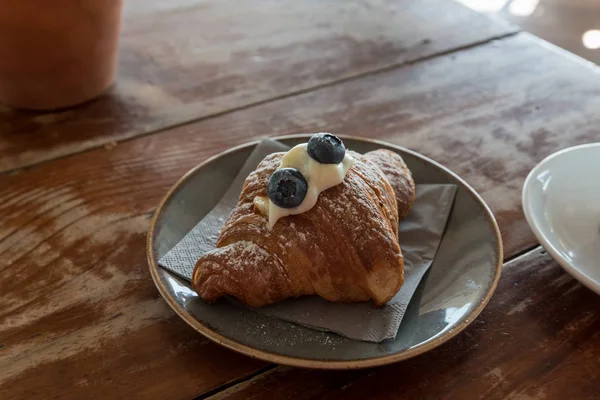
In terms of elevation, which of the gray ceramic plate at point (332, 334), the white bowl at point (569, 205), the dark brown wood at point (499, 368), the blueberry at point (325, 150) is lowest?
the dark brown wood at point (499, 368)

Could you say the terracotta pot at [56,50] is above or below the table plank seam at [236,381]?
above

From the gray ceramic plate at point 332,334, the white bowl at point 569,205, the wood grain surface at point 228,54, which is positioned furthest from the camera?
the wood grain surface at point 228,54

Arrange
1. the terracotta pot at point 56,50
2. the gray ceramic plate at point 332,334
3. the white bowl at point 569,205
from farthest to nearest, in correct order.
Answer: the terracotta pot at point 56,50, the white bowl at point 569,205, the gray ceramic plate at point 332,334

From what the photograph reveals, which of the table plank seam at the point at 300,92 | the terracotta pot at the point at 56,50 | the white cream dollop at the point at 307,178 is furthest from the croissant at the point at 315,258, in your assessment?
the terracotta pot at the point at 56,50

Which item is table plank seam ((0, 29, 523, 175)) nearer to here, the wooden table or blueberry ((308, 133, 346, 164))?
the wooden table

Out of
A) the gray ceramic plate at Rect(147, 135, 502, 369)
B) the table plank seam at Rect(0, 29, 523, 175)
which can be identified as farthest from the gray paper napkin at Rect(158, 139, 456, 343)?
the table plank seam at Rect(0, 29, 523, 175)

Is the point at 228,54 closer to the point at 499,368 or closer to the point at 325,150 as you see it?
the point at 325,150

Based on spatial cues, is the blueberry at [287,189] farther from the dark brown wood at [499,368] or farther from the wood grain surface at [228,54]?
the wood grain surface at [228,54]

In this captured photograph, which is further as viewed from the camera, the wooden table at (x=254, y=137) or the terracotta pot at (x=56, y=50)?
the terracotta pot at (x=56, y=50)
